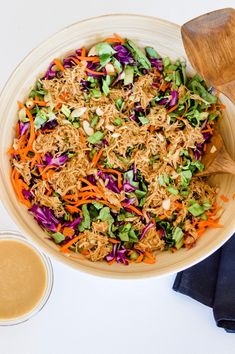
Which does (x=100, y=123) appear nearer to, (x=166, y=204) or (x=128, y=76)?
(x=128, y=76)

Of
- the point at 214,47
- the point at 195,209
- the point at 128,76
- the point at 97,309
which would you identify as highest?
the point at 214,47

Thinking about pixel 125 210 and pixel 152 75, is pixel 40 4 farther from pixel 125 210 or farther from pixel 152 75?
pixel 125 210

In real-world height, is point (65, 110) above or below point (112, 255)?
above

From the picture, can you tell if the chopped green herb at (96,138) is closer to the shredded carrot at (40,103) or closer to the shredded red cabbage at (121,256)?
the shredded carrot at (40,103)

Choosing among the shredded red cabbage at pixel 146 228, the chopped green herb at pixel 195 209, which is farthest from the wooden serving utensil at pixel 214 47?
the shredded red cabbage at pixel 146 228

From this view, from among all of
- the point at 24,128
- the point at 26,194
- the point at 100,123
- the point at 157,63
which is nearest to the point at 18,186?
the point at 26,194

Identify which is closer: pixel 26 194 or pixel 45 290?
pixel 26 194

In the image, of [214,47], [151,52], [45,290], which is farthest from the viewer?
[45,290]
